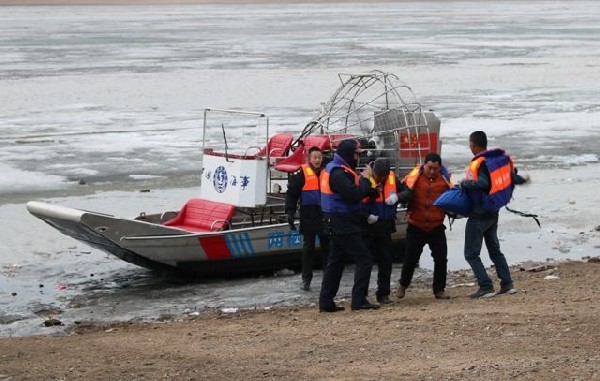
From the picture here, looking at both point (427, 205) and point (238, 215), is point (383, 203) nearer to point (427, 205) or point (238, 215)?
point (427, 205)

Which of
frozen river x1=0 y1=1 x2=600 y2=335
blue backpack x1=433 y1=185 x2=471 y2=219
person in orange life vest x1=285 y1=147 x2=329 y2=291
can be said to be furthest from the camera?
frozen river x1=0 y1=1 x2=600 y2=335

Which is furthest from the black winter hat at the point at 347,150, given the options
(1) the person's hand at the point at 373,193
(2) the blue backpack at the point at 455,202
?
(2) the blue backpack at the point at 455,202

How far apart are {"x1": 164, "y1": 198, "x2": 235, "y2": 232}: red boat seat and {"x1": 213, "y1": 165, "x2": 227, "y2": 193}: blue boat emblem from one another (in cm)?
17

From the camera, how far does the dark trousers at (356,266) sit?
10234mm

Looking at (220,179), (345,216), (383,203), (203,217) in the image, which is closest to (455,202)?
(383,203)

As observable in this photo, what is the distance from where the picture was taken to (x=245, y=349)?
8.66 metres

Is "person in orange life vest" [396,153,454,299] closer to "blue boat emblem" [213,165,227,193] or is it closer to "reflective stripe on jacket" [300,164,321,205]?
"reflective stripe on jacket" [300,164,321,205]

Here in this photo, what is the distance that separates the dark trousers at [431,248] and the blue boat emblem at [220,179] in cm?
301

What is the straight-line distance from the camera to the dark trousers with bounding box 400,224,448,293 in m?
10.6

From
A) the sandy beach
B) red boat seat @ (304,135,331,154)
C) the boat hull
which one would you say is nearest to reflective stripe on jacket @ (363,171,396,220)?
the sandy beach

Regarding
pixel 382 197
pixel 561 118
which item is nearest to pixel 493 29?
pixel 561 118

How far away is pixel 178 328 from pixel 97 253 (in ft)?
14.0

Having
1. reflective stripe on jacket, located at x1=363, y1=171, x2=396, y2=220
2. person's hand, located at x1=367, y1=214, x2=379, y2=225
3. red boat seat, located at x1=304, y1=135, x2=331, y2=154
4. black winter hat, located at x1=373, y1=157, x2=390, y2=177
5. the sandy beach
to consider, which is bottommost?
the sandy beach

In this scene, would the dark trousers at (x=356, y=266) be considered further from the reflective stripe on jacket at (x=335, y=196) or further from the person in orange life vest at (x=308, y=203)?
the person in orange life vest at (x=308, y=203)
